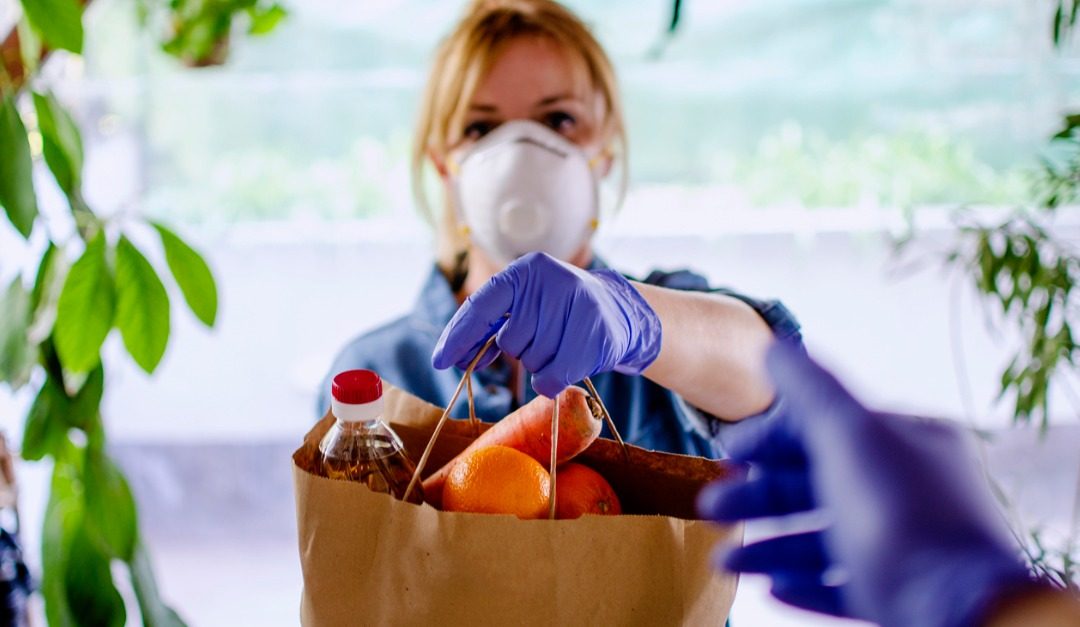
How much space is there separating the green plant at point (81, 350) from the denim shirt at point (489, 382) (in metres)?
0.27

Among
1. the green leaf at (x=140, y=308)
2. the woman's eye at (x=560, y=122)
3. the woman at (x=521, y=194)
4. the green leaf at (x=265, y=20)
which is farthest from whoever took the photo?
the green leaf at (x=265, y=20)

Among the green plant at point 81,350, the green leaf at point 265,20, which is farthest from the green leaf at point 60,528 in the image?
the green leaf at point 265,20

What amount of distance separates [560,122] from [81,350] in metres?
0.69

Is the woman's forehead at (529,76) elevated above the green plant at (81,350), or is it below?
above

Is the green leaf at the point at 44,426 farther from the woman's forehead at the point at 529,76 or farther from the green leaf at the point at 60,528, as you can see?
the woman's forehead at the point at 529,76

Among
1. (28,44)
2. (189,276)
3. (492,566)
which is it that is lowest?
(492,566)

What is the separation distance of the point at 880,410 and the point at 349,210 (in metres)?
3.41

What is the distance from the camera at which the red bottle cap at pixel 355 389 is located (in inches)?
27.8

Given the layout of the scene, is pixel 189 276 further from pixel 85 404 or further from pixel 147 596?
pixel 147 596

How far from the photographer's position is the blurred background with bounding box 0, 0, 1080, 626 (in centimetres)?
342

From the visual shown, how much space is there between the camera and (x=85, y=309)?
95 cm

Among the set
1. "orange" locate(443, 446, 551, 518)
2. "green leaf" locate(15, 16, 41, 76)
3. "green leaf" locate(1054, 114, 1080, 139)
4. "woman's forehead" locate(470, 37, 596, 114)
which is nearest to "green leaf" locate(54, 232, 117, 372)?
"green leaf" locate(15, 16, 41, 76)

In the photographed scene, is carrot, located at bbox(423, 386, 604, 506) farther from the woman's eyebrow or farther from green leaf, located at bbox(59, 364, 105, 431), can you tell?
the woman's eyebrow

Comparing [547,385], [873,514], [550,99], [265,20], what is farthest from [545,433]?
[265,20]
